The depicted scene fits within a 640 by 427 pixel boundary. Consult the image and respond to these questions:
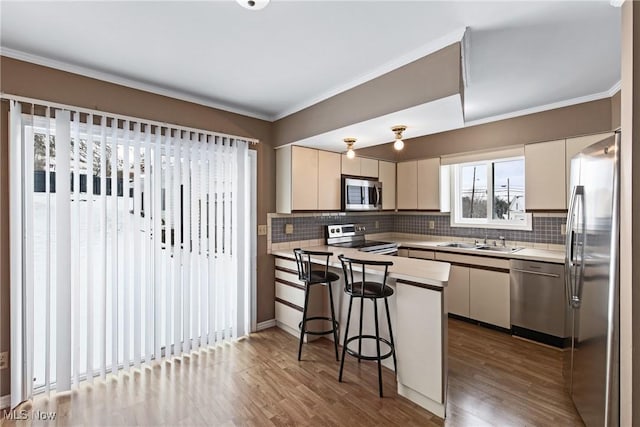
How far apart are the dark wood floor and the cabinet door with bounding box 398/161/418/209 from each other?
2.26m

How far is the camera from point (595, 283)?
1723 millimetres

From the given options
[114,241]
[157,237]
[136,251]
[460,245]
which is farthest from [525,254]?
[114,241]

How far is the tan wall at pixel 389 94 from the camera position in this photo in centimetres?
199

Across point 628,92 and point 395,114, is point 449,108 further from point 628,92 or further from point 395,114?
point 628,92

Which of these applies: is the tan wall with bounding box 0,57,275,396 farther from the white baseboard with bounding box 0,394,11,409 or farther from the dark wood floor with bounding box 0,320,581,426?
the dark wood floor with bounding box 0,320,581,426

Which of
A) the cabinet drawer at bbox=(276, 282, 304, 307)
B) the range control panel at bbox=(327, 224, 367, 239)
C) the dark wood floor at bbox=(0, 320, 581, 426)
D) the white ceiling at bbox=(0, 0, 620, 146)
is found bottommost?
the dark wood floor at bbox=(0, 320, 581, 426)

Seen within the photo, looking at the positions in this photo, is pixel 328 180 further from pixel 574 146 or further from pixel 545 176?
pixel 574 146

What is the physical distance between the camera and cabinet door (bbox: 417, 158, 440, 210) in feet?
14.1

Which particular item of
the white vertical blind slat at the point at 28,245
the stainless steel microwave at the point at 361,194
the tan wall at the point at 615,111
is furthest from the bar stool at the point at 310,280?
the tan wall at the point at 615,111

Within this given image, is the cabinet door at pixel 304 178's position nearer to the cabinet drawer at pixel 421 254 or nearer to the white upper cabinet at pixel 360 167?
the white upper cabinet at pixel 360 167

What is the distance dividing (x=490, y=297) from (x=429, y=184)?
1.72 metres

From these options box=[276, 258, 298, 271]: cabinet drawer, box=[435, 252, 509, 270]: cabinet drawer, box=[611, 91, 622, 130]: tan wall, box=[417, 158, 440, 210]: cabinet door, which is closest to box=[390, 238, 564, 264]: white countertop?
box=[435, 252, 509, 270]: cabinet drawer

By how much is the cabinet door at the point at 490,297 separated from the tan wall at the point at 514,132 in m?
1.60

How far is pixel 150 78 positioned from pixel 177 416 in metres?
2.64
